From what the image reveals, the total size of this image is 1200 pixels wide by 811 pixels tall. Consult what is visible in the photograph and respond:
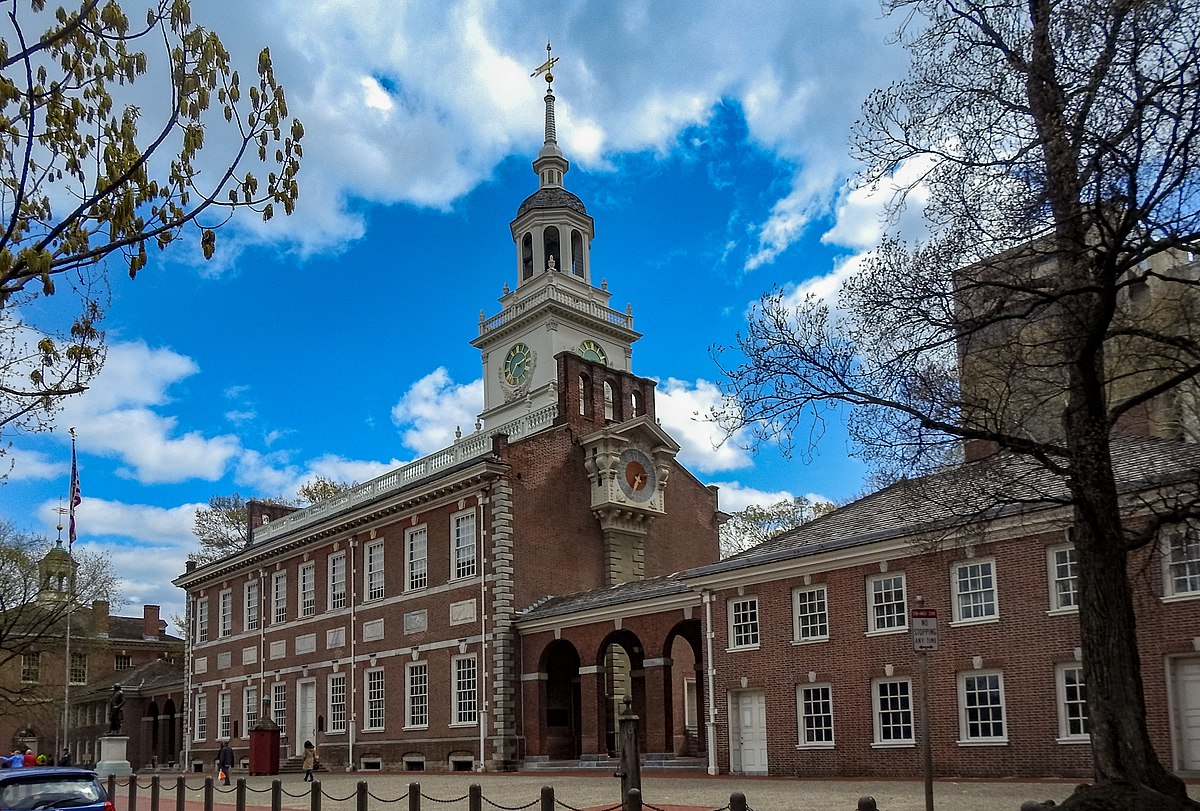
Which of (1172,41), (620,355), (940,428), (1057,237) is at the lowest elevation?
(940,428)

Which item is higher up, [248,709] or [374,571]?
[374,571]

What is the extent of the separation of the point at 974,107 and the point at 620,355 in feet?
153

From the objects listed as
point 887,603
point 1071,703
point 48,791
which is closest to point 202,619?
point 887,603

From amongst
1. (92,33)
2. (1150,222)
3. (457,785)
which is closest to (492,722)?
(457,785)

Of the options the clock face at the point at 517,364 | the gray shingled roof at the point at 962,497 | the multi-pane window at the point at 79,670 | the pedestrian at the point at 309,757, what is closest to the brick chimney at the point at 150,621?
the multi-pane window at the point at 79,670

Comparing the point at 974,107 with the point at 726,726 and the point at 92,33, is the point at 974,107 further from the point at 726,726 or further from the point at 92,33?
the point at 726,726

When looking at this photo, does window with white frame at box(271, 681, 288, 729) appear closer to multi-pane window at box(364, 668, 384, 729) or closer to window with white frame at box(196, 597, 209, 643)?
multi-pane window at box(364, 668, 384, 729)

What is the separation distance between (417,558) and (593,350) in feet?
68.6

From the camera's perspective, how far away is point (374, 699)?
4303 centimetres

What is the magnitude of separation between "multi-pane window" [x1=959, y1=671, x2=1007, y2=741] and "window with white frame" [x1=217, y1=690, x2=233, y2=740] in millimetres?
36522

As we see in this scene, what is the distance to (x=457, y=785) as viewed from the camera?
30156mm

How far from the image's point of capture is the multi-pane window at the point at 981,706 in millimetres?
23891

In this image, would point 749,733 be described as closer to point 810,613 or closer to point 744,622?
point 744,622

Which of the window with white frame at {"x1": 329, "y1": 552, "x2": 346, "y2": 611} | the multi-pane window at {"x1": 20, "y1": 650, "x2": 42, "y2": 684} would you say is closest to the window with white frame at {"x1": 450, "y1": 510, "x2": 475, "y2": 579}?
the window with white frame at {"x1": 329, "y1": 552, "x2": 346, "y2": 611}
